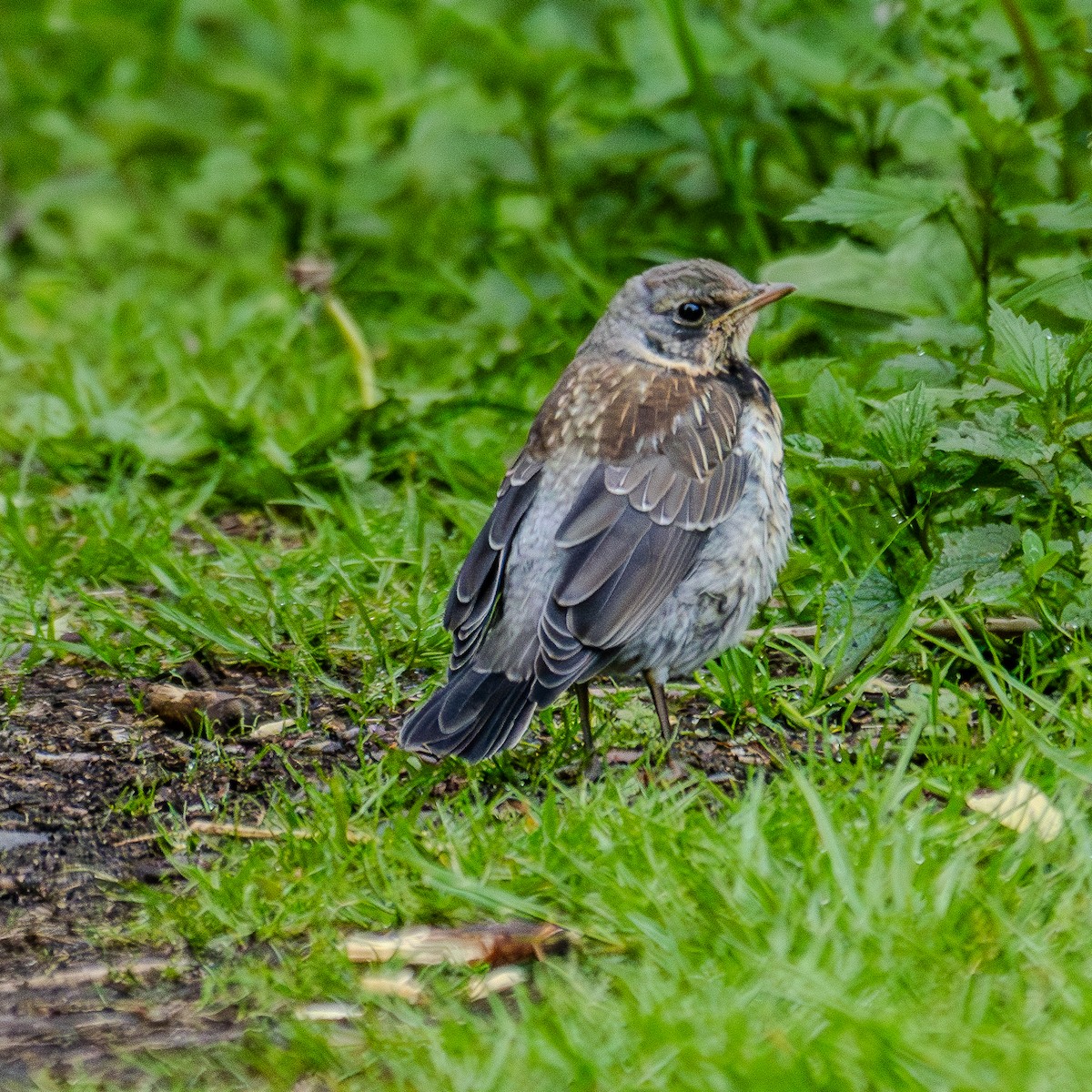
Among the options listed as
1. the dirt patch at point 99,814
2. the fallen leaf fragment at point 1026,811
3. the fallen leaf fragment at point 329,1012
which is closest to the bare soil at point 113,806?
the dirt patch at point 99,814

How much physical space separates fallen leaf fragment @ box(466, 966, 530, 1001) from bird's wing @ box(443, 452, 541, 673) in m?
1.05

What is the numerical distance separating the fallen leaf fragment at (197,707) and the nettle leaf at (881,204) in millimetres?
2022

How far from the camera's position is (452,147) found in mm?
7906

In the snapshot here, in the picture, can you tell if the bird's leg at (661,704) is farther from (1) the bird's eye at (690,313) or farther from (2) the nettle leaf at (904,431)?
(1) the bird's eye at (690,313)

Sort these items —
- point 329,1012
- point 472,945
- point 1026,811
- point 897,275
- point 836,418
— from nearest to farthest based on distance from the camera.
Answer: point 329,1012, point 472,945, point 1026,811, point 836,418, point 897,275

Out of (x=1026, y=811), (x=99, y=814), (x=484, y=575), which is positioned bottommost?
(x=99, y=814)

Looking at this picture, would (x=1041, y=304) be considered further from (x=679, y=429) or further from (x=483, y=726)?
(x=483, y=726)

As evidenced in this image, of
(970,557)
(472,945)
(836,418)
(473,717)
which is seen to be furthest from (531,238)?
(472,945)

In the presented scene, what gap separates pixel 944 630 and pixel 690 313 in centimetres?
112

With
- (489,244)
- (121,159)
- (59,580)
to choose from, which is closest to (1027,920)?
(59,580)

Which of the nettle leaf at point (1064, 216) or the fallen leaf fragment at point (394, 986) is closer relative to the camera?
the fallen leaf fragment at point (394, 986)

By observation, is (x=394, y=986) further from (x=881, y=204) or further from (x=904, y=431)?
(x=881, y=204)

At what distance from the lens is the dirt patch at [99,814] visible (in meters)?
3.37

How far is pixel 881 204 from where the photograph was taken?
16.6ft
